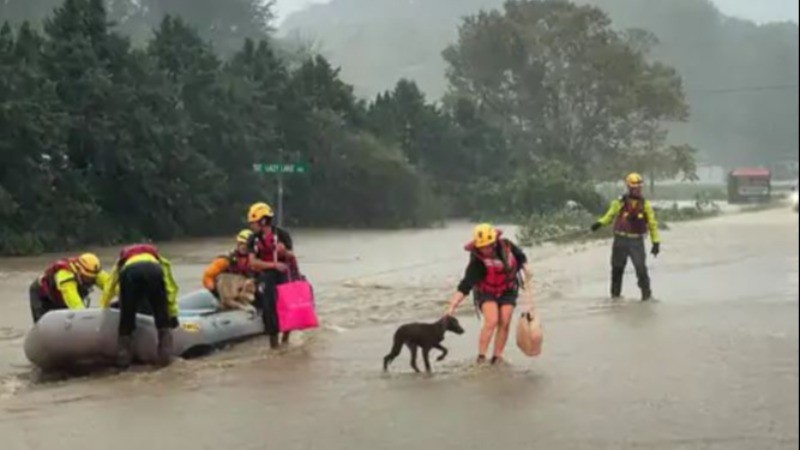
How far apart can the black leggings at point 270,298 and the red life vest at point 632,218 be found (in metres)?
5.28

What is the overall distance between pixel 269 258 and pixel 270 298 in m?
0.49

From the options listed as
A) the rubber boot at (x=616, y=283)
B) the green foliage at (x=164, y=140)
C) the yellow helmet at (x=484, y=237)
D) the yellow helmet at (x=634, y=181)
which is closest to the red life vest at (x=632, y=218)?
the yellow helmet at (x=634, y=181)

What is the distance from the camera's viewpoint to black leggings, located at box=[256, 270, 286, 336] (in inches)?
472

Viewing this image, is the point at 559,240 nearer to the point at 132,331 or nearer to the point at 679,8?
the point at 132,331

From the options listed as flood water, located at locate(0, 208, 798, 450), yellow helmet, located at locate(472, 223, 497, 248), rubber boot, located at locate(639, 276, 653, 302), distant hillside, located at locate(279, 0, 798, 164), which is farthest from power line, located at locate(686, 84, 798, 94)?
rubber boot, located at locate(639, 276, 653, 302)

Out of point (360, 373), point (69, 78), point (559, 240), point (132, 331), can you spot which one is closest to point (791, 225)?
point (360, 373)

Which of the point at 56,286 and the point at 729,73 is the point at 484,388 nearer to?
the point at 729,73

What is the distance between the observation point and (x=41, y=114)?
3225cm

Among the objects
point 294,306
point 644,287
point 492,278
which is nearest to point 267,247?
point 294,306

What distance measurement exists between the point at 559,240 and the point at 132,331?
77.8ft

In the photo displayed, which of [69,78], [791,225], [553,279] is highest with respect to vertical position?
[69,78]

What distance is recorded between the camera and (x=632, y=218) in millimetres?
15227

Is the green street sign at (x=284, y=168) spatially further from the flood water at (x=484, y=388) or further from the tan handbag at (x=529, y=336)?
the tan handbag at (x=529, y=336)

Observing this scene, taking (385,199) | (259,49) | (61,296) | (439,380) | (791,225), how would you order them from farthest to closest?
(385,199)
(259,49)
(61,296)
(439,380)
(791,225)
